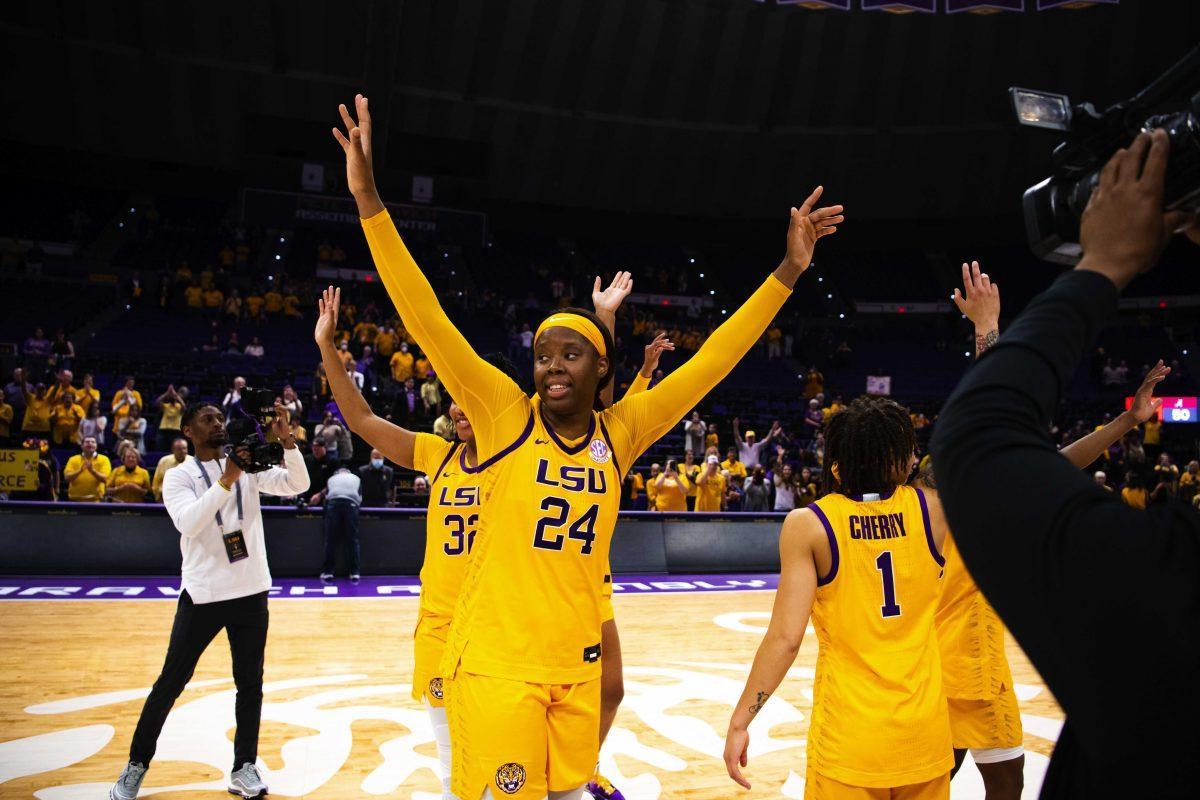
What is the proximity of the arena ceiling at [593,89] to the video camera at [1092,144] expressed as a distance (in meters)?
21.2

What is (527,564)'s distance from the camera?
2605mm

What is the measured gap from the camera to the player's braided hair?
2777mm

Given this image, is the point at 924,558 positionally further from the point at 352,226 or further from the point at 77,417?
the point at 352,226

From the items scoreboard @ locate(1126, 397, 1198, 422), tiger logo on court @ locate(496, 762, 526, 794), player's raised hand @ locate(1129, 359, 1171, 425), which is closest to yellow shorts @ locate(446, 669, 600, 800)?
tiger logo on court @ locate(496, 762, 526, 794)

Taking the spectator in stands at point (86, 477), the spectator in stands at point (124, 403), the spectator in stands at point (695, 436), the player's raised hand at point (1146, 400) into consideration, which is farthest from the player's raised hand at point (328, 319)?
the spectator in stands at point (695, 436)

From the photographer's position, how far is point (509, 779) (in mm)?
2439

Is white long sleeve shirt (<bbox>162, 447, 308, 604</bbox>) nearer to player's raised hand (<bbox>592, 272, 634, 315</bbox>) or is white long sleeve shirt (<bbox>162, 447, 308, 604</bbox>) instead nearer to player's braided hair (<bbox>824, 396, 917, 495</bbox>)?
player's raised hand (<bbox>592, 272, 634, 315</bbox>)

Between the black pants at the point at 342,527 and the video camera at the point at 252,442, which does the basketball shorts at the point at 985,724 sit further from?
the black pants at the point at 342,527

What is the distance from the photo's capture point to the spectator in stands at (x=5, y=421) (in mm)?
13375

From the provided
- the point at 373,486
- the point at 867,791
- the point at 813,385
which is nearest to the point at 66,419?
the point at 373,486

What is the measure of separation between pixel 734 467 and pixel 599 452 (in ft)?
44.6

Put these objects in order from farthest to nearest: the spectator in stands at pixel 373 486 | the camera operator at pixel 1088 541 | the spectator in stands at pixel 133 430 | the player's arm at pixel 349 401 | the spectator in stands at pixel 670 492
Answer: the spectator in stands at pixel 670 492
the spectator in stands at pixel 133 430
the spectator in stands at pixel 373 486
the player's arm at pixel 349 401
the camera operator at pixel 1088 541

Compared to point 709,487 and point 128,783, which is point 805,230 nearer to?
point 128,783

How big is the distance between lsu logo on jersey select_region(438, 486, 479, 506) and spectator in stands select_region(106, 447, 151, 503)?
30.5 feet
